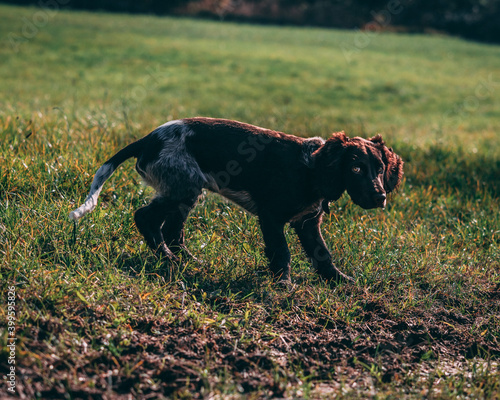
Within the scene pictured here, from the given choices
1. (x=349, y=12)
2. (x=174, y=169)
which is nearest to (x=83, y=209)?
(x=174, y=169)

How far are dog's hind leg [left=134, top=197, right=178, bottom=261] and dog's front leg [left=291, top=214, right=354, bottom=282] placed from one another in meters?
1.01

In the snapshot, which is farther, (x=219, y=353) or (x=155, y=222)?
(x=155, y=222)

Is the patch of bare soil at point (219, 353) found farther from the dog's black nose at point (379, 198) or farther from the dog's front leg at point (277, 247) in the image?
the dog's black nose at point (379, 198)

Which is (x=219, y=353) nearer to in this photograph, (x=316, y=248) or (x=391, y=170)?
(x=316, y=248)

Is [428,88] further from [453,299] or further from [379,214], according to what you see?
[453,299]

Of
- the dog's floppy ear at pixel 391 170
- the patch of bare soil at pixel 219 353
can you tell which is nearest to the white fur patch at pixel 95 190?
the patch of bare soil at pixel 219 353

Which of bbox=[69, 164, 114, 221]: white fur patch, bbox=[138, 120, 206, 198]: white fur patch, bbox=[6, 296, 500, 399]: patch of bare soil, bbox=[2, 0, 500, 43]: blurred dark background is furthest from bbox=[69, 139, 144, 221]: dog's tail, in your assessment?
bbox=[2, 0, 500, 43]: blurred dark background

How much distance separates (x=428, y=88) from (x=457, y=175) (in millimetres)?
11775

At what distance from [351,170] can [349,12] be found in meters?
32.1

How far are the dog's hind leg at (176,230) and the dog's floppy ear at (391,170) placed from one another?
149cm

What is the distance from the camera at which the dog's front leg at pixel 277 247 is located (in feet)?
13.1

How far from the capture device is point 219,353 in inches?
124

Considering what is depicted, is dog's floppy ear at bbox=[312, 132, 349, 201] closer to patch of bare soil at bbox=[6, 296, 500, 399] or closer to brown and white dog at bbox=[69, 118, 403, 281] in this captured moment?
brown and white dog at bbox=[69, 118, 403, 281]

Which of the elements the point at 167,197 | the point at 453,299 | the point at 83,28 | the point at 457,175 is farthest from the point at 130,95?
the point at 83,28
